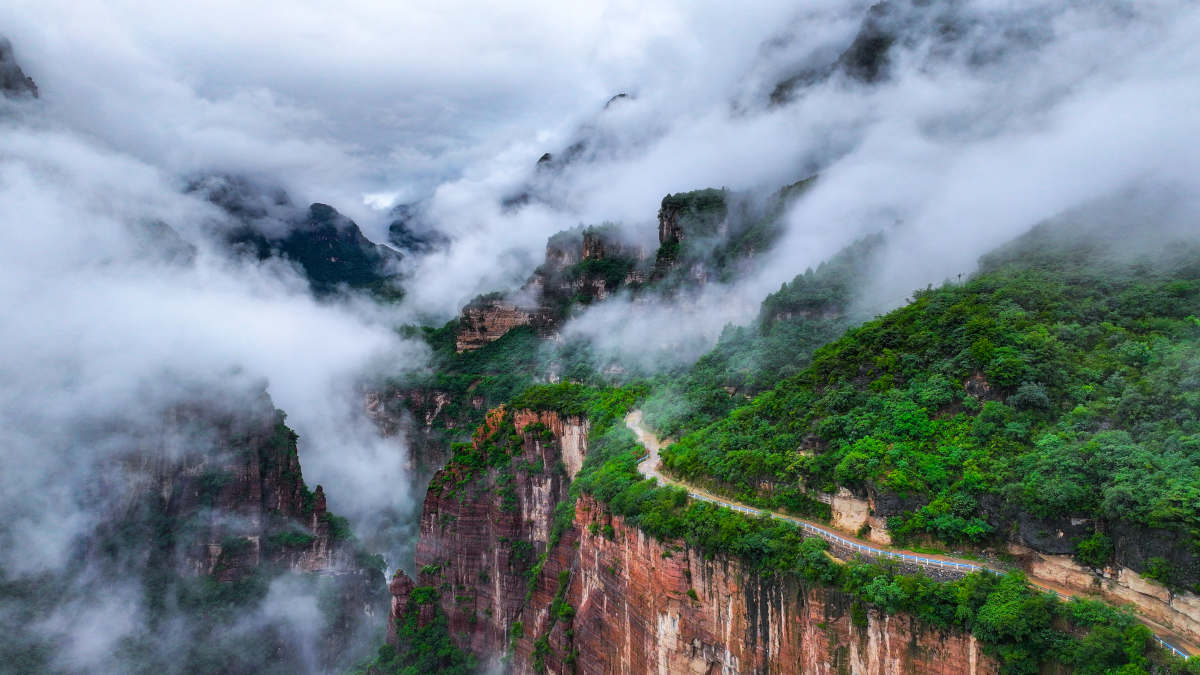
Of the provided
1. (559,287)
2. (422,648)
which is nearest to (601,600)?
(422,648)

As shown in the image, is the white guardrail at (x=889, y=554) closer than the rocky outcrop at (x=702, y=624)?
Yes

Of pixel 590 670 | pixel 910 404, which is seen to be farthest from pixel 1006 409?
pixel 590 670

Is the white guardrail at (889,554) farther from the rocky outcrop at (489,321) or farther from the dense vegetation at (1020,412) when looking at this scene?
the rocky outcrop at (489,321)

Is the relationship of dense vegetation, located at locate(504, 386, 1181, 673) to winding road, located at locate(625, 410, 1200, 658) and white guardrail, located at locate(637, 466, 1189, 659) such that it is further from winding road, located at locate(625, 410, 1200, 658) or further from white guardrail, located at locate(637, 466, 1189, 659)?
winding road, located at locate(625, 410, 1200, 658)

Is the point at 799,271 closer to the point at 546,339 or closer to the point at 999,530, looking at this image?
the point at 546,339

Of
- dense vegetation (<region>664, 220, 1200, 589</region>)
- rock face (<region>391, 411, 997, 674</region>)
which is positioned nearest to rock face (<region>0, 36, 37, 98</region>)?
rock face (<region>391, 411, 997, 674</region>)

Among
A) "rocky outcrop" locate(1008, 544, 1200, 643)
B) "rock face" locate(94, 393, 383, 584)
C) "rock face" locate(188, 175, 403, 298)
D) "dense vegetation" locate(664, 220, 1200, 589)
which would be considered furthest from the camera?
"rock face" locate(188, 175, 403, 298)

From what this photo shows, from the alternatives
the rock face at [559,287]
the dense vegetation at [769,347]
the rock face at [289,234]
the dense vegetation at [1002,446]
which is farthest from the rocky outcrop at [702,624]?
the rock face at [289,234]
